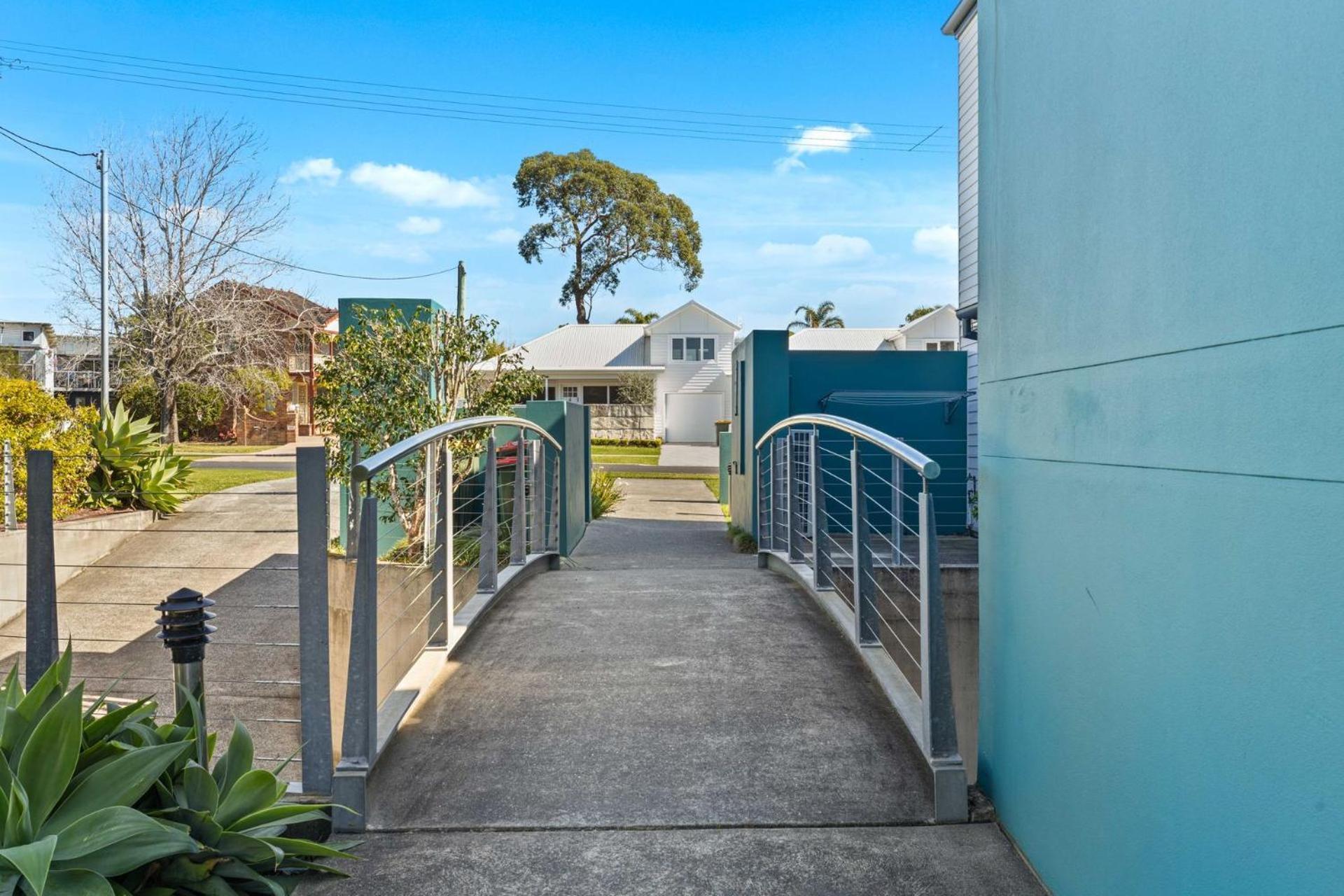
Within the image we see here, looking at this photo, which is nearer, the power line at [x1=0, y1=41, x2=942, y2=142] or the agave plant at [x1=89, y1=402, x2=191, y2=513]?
the agave plant at [x1=89, y1=402, x2=191, y2=513]

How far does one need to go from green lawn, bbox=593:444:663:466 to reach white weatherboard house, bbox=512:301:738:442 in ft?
9.02

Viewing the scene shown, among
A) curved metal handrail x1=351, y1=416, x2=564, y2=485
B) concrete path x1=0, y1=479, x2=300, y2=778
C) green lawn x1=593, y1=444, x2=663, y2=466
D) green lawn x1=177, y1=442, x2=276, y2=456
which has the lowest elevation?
concrete path x1=0, y1=479, x2=300, y2=778

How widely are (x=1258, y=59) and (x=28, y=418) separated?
40.2 feet

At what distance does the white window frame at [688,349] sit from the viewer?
125ft

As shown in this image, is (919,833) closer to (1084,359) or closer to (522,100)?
(1084,359)

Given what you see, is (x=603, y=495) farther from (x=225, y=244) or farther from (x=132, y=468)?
(x=225, y=244)

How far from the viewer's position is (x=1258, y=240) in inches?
79.1

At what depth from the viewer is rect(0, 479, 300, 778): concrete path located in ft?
27.0

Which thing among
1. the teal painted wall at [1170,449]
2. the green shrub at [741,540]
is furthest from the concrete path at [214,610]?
the teal painted wall at [1170,449]

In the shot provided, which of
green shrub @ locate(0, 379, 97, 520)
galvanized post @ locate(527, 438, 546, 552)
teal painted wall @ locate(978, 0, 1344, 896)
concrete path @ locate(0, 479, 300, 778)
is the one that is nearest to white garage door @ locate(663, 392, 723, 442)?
concrete path @ locate(0, 479, 300, 778)

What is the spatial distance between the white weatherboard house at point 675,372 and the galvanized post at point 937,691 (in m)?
33.5

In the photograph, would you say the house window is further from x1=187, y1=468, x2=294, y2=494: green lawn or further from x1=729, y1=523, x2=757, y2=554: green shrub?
x1=729, y1=523, x2=757, y2=554: green shrub

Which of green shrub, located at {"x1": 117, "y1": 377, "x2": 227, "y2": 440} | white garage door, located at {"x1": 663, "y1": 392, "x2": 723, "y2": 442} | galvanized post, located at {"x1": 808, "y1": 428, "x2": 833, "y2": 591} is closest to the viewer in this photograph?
galvanized post, located at {"x1": 808, "y1": 428, "x2": 833, "y2": 591}

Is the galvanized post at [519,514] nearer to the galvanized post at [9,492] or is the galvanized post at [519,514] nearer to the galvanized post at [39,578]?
the galvanized post at [39,578]
